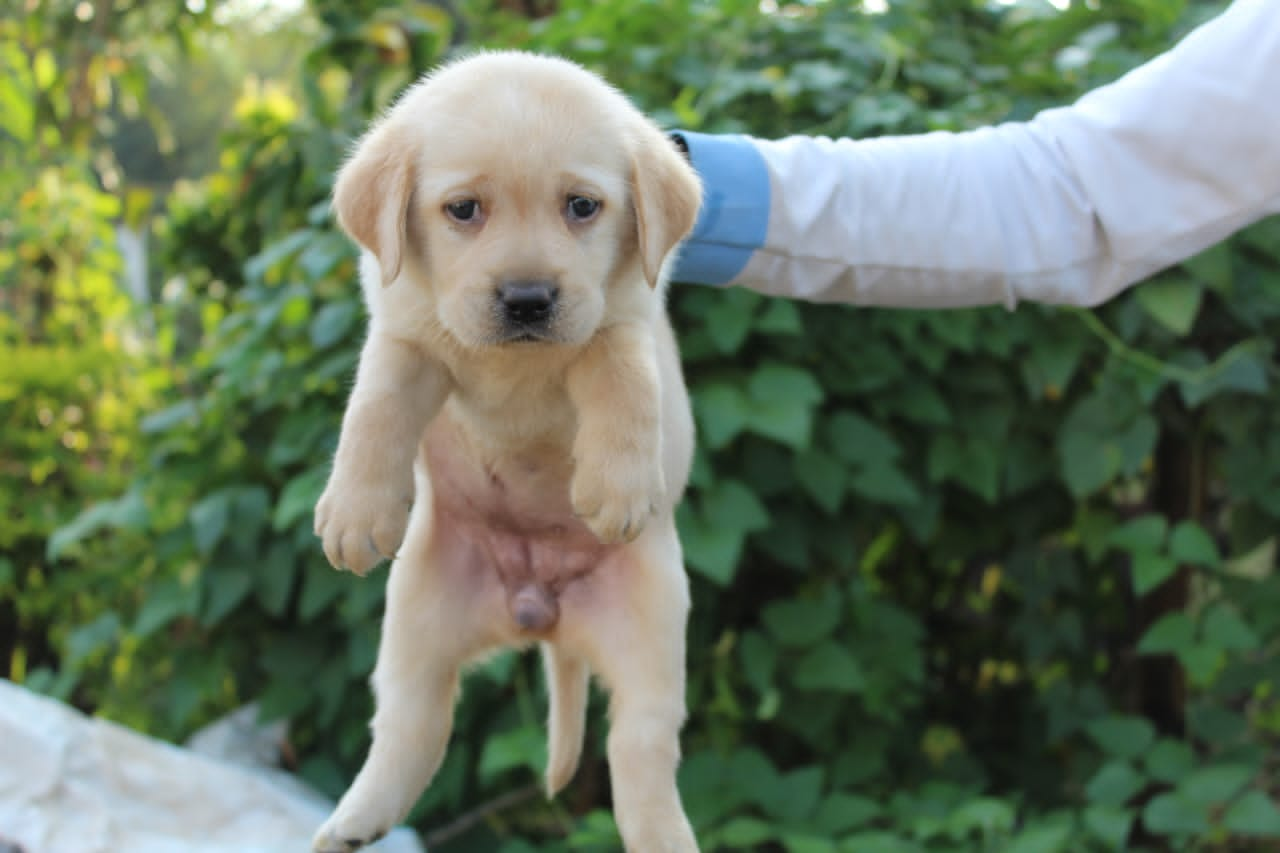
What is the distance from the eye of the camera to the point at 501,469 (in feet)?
5.79

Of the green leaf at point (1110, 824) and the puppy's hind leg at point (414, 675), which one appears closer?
the puppy's hind leg at point (414, 675)

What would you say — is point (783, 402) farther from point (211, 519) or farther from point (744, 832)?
point (211, 519)

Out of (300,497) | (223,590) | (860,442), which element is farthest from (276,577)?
(860,442)

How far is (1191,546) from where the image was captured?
3.16 metres

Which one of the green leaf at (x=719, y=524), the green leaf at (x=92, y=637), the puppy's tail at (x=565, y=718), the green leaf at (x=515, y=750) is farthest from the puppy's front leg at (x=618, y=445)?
the green leaf at (x=92, y=637)

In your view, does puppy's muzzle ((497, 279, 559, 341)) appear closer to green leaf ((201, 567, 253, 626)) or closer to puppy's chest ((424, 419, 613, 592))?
puppy's chest ((424, 419, 613, 592))

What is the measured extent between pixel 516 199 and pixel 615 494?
0.33m

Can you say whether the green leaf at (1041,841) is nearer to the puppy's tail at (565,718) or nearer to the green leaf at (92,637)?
the puppy's tail at (565,718)

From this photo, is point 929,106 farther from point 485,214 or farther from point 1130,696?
point 485,214

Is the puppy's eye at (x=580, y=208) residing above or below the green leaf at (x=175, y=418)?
above

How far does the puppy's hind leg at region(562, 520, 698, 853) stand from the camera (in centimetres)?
167

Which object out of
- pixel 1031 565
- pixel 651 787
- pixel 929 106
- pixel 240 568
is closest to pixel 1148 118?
pixel 651 787

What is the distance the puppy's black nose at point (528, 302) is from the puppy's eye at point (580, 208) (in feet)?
0.32

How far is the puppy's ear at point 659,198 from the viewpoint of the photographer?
1.59 meters
